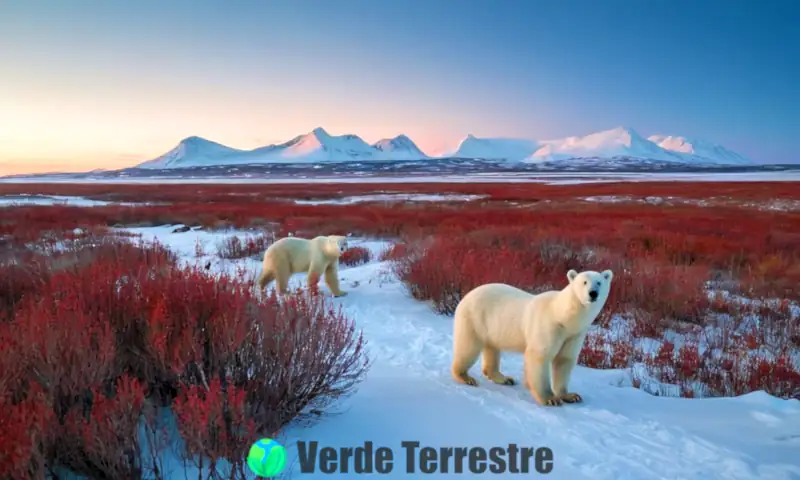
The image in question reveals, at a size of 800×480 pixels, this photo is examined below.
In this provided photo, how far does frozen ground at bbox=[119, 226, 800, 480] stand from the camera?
9.96ft

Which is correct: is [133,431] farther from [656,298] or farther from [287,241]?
[656,298]

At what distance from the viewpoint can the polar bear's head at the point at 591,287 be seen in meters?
3.58

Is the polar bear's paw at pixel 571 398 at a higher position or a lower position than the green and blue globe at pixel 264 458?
lower

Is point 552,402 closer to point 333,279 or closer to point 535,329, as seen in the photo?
point 535,329

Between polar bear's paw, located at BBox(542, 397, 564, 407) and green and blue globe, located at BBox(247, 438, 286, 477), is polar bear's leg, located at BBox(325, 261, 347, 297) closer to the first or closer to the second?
polar bear's paw, located at BBox(542, 397, 564, 407)

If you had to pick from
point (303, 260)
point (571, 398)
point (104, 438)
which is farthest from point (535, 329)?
point (303, 260)

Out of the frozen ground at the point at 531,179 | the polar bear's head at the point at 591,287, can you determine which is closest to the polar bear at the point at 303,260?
the polar bear's head at the point at 591,287

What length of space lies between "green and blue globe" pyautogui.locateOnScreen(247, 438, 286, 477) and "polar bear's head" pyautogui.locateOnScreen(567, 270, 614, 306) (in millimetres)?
2384

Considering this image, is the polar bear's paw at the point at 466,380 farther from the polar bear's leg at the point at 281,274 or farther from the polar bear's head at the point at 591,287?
the polar bear's leg at the point at 281,274

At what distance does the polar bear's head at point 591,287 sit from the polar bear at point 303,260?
5007 mm

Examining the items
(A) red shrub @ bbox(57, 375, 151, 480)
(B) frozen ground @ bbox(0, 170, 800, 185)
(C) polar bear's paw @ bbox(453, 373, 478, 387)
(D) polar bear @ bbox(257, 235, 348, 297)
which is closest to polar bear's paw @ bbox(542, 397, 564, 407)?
(C) polar bear's paw @ bbox(453, 373, 478, 387)

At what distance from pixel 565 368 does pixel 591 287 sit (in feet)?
2.83

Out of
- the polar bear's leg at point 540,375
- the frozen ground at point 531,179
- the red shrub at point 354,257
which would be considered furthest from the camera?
the frozen ground at point 531,179

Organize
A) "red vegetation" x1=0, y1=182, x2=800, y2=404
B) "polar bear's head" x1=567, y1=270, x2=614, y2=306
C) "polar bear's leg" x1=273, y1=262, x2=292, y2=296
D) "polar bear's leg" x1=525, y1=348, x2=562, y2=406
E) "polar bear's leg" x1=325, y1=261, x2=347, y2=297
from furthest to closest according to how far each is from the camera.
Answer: "polar bear's leg" x1=325, y1=261, x2=347, y2=297 < "polar bear's leg" x1=273, y1=262, x2=292, y2=296 < "red vegetation" x1=0, y1=182, x2=800, y2=404 < "polar bear's leg" x1=525, y1=348, x2=562, y2=406 < "polar bear's head" x1=567, y1=270, x2=614, y2=306
